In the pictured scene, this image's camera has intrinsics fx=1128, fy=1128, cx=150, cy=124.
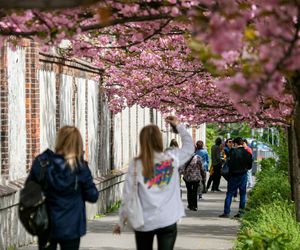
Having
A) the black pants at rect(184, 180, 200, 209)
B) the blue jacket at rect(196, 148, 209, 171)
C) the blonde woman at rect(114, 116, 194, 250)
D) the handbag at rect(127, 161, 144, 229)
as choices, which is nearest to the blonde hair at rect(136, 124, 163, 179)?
the blonde woman at rect(114, 116, 194, 250)

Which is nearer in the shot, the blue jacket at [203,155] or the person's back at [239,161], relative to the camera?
the person's back at [239,161]

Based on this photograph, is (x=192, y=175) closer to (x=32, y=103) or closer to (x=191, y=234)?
(x=191, y=234)

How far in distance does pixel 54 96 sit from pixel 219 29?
1486cm

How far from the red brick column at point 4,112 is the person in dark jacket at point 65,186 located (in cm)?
701

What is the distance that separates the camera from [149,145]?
9367 mm

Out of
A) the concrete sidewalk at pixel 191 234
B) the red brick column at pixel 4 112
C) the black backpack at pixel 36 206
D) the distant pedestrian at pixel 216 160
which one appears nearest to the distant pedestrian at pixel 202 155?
the distant pedestrian at pixel 216 160

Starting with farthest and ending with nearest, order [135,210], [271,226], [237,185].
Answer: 1. [237,185]
2. [271,226]
3. [135,210]

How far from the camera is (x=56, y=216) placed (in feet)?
30.5

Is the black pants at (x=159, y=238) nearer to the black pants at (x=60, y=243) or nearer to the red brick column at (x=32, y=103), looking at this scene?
the black pants at (x=60, y=243)

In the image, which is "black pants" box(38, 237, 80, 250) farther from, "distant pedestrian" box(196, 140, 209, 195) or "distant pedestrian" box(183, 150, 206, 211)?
"distant pedestrian" box(196, 140, 209, 195)

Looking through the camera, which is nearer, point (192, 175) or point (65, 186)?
point (65, 186)

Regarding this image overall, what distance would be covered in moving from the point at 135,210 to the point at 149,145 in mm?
551

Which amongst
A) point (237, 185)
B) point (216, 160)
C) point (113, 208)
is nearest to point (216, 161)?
point (216, 160)

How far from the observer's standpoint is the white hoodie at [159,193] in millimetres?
9344
